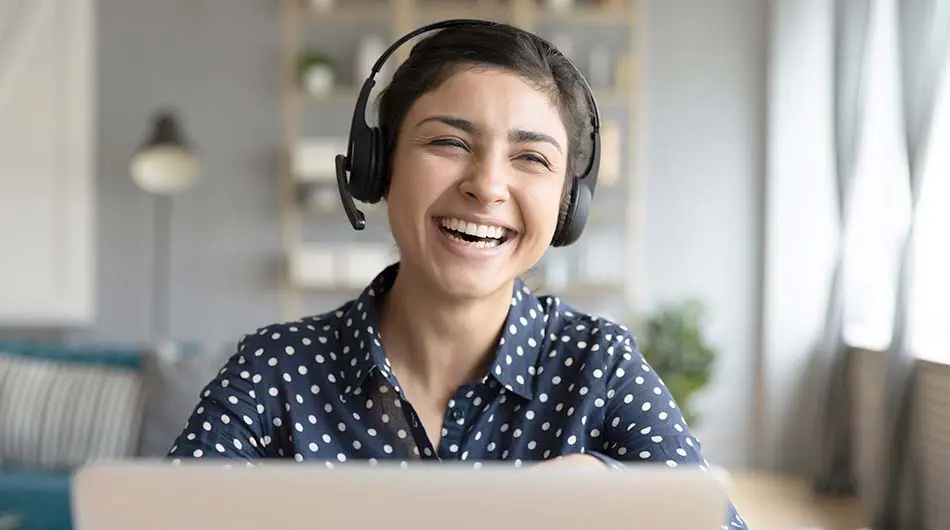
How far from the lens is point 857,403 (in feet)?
16.8

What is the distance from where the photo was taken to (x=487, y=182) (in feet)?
4.29

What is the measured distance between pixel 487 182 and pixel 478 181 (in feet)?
0.03

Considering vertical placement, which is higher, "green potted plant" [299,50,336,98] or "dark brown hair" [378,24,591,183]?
"green potted plant" [299,50,336,98]

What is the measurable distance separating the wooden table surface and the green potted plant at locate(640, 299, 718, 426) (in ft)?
1.43

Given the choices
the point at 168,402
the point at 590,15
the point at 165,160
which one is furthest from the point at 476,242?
the point at 590,15

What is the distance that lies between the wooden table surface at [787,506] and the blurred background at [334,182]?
0.07m

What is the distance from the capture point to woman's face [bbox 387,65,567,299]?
52.0 inches

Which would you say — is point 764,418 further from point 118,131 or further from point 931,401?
point 118,131

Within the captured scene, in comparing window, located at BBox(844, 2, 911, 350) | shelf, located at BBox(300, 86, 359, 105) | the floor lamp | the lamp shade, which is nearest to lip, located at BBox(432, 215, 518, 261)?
window, located at BBox(844, 2, 911, 350)

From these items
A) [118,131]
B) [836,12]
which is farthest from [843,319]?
[118,131]

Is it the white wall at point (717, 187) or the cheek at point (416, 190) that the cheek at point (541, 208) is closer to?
the cheek at point (416, 190)

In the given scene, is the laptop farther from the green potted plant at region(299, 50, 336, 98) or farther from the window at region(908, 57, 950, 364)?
the green potted plant at region(299, 50, 336, 98)

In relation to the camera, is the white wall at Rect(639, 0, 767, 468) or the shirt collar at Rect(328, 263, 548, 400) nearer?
the shirt collar at Rect(328, 263, 548, 400)

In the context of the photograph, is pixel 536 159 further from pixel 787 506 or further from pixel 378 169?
pixel 787 506
